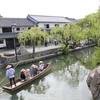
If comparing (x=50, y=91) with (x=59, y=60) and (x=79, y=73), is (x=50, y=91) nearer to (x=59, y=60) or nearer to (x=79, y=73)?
(x=79, y=73)

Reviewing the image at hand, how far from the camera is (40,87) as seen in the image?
33.4ft

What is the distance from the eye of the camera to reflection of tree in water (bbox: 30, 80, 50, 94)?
9570 millimetres

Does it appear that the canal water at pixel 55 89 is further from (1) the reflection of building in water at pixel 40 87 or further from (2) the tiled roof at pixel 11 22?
(2) the tiled roof at pixel 11 22

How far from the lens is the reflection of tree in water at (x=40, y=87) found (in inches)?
377

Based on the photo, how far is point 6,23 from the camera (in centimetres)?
2264

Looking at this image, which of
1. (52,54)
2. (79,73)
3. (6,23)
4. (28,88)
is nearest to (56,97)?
(28,88)

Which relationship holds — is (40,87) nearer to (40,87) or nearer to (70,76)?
(40,87)

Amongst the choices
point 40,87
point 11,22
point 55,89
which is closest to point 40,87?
point 40,87

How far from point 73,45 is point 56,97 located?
14.6 m

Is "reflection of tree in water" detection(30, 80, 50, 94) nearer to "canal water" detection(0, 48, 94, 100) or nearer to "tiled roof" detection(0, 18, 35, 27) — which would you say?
"canal water" detection(0, 48, 94, 100)

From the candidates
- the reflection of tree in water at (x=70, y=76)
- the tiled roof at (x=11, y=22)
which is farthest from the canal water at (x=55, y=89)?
the tiled roof at (x=11, y=22)

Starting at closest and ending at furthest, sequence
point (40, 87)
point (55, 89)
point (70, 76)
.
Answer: point (55, 89) < point (40, 87) < point (70, 76)

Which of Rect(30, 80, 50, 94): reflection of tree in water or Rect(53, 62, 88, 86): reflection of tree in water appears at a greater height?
Rect(53, 62, 88, 86): reflection of tree in water

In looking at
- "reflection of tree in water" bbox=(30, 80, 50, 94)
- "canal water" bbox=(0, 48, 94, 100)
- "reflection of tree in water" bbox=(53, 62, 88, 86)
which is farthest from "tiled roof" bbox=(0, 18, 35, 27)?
"reflection of tree in water" bbox=(30, 80, 50, 94)
